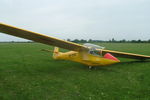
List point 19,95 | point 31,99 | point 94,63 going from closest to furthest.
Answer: point 31,99
point 19,95
point 94,63

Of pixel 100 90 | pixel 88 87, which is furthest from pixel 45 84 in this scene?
pixel 100 90

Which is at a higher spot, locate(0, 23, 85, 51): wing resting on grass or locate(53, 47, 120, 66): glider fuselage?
locate(0, 23, 85, 51): wing resting on grass

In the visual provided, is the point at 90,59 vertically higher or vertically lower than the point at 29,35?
lower

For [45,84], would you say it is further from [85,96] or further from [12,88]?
[85,96]

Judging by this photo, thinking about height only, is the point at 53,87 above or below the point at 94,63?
below

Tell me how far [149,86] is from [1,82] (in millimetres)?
6249

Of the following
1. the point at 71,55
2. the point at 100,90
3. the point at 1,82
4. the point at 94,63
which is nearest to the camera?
the point at 100,90

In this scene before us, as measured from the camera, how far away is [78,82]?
6113mm

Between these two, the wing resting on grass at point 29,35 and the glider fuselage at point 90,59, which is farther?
the glider fuselage at point 90,59

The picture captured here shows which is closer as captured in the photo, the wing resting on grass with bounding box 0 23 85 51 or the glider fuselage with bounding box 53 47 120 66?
the wing resting on grass with bounding box 0 23 85 51

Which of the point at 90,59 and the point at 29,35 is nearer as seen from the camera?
the point at 29,35

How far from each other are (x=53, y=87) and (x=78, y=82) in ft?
3.88

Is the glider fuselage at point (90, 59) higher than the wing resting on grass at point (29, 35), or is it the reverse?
the wing resting on grass at point (29, 35)

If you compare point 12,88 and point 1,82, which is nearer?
point 12,88
